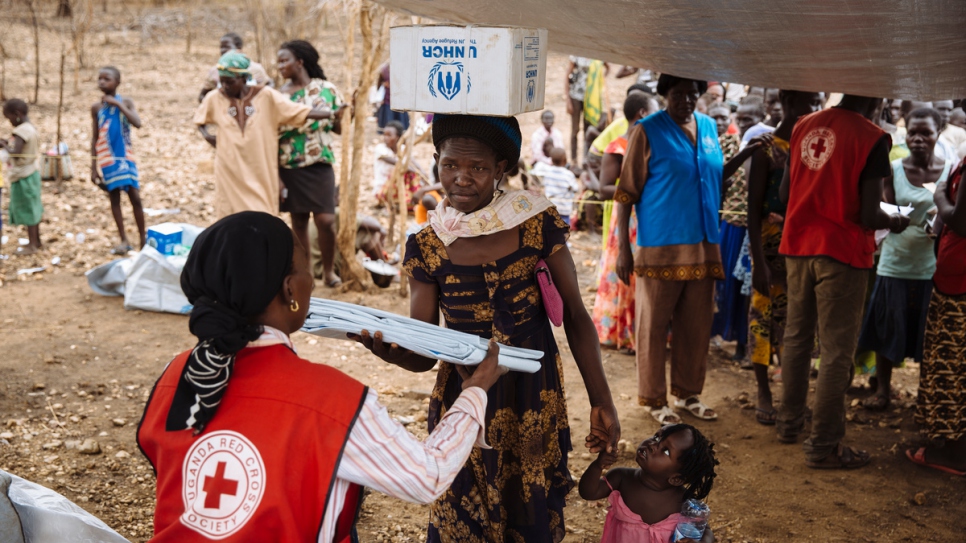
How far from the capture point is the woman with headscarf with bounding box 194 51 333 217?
6398 millimetres

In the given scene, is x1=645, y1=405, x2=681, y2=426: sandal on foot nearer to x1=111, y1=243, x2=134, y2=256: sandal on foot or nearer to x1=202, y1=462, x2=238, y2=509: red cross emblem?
x1=202, y1=462, x2=238, y2=509: red cross emblem

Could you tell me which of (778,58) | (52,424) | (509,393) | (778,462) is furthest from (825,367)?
(52,424)

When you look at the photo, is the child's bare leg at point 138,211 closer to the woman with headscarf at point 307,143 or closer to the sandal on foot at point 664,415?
the woman with headscarf at point 307,143

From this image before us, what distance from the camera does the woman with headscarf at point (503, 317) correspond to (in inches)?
96.6

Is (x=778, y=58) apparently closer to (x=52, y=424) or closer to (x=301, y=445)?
(x=301, y=445)

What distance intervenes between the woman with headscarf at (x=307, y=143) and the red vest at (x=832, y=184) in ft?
12.3

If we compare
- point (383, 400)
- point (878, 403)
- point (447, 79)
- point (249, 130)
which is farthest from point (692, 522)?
point (249, 130)

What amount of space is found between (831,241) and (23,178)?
23.9 feet

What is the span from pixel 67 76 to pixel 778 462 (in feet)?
50.9

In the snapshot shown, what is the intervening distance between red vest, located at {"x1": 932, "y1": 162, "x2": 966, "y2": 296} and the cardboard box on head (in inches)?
101

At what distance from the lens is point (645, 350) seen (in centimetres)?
466

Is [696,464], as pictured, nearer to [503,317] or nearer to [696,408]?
[503,317]

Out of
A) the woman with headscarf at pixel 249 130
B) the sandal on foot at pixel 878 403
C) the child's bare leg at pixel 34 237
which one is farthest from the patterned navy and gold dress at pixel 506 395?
the child's bare leg at pixel 34 237

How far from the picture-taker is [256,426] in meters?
1.71
